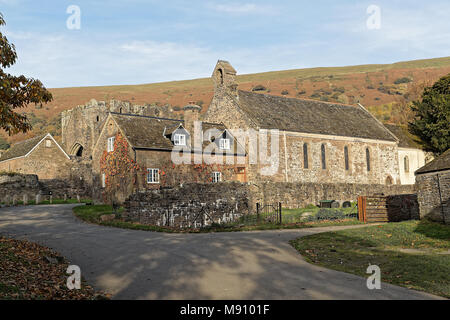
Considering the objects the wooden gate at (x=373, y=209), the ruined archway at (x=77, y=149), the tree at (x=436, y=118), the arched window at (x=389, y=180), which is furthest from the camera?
the ruined archway at (x=77, y=149)

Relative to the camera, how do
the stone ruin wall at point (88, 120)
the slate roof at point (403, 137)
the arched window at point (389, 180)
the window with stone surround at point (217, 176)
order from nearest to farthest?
the window with stone surround at point (217, 176), the arched window at point (389, 180), the slate roof at point (403, 137), the stone ruin wall at point (88, 120)

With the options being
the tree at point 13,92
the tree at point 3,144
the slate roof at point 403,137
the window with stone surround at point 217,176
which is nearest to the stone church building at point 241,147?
the window with stone surround at point 217,176

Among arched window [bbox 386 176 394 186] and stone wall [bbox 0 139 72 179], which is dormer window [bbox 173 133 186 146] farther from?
arched window [bbox 386 176 394 186]

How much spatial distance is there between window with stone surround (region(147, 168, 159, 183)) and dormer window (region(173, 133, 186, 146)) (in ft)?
10.8

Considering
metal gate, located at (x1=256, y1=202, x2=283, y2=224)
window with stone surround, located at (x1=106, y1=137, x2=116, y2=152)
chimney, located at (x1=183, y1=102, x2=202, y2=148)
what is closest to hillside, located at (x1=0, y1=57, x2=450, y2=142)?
window with stone surround, located at (x1=106, y1=137, x2=116, y2=152)

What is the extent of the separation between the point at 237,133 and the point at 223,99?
4.58 meters

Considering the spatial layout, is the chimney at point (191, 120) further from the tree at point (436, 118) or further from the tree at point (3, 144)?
the tree at point (3, 144)

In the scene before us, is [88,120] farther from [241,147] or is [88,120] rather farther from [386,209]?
[386,209]

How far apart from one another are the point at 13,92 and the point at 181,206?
44.9ft

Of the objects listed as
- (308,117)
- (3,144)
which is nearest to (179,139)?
(308,117)

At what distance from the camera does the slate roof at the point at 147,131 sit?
33969mm

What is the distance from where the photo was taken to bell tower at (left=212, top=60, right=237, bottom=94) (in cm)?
4231

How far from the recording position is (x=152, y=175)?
33.5 m
